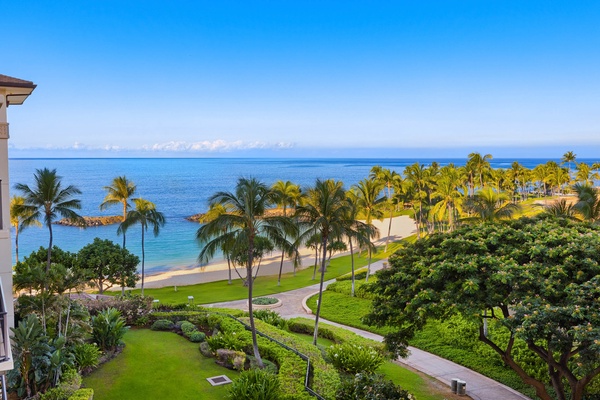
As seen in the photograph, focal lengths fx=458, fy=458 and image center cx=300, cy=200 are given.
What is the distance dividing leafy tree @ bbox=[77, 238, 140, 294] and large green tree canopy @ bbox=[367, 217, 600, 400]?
2201 centimetres

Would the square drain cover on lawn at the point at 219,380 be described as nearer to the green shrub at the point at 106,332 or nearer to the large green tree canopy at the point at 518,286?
the green shrub at the point at 106,332

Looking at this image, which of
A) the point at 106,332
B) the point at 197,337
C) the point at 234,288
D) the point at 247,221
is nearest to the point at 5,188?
the point at 106,332

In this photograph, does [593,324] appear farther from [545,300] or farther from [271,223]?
[271,223]

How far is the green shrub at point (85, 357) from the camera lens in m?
16.1

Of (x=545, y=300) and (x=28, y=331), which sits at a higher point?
(x=545, y=300)

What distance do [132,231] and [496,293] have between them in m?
74.6

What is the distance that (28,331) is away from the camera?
13320 mm

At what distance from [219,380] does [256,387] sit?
10.6 ft

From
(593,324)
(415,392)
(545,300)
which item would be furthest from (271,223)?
(593,324)

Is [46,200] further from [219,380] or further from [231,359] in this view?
[219,380]

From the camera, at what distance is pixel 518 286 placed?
1267 centimetres

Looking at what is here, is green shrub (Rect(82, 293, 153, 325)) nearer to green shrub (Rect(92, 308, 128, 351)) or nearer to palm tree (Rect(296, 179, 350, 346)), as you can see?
green shrub (Rect(92, 308, 128, 351))

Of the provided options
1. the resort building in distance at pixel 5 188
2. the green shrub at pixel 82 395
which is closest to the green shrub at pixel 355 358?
the green shrub at pixel 82 395

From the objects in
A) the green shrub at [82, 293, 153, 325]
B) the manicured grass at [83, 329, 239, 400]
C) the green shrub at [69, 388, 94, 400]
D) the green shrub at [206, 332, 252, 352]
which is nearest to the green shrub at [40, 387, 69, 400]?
the green shrub at [69, 388, 94, 400]
